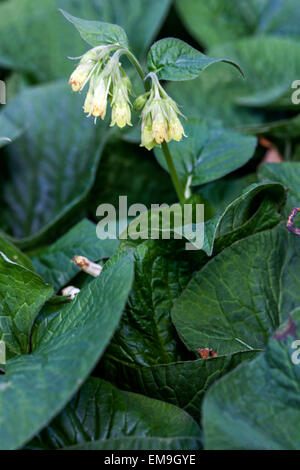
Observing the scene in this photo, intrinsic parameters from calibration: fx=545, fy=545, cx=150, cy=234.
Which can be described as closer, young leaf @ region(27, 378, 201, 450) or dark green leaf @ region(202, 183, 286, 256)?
young leaf @ region(27, 378, 201, 450)

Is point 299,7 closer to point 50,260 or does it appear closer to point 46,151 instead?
point 46,151

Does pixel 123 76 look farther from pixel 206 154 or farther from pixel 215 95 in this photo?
pixel 215 95

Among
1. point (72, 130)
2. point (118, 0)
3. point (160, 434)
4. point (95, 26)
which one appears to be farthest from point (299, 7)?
point (160, 434)

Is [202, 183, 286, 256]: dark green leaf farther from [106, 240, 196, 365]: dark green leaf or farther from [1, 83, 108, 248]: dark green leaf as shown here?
[1, 83, 108, 248]: dark green leaf

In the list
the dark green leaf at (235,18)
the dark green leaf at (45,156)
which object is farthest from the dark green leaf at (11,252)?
the dark green leaf at (235,18)

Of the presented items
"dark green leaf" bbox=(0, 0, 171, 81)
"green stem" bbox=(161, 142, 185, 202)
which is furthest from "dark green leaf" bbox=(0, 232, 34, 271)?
"dark green leaf" bbox=(0, 0, 171, 81)
